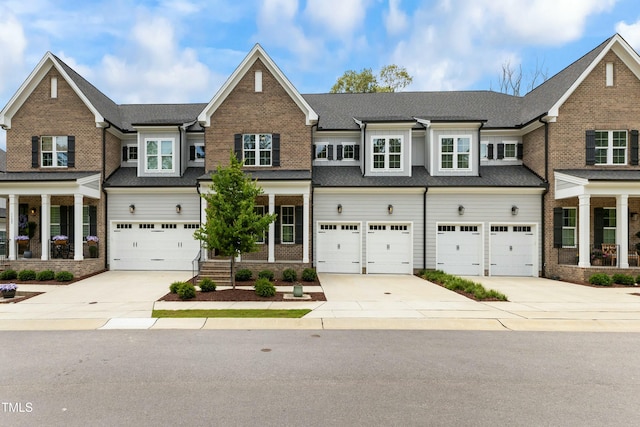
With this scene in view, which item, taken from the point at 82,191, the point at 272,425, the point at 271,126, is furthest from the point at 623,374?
the point at 82,191

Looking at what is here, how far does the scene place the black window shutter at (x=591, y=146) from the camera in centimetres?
1838

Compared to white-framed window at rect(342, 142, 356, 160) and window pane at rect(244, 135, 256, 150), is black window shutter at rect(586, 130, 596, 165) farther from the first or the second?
window pane at rect(244, 135, 256, 150)

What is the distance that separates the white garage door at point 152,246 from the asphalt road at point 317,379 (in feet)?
35.8

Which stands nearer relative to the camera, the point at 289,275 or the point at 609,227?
the point at 289,275

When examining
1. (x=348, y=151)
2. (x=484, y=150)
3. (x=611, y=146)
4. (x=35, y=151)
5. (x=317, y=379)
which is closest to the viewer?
(x=317, y=379)

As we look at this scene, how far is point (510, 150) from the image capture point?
21156 mm

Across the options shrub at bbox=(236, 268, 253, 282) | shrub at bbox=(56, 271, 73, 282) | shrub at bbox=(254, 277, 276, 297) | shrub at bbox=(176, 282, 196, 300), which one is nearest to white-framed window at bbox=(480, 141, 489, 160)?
shrub at bbox=(236, 268, 253, 282)

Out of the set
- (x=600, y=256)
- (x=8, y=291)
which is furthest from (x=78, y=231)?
(x=600, y=256)

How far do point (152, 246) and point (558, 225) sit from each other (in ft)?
72.4

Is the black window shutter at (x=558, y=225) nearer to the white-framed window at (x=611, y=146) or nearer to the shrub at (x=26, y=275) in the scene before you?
the white-framed window at (x=611, y=146)

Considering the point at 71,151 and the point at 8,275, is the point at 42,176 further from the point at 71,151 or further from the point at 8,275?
the point at 8,275

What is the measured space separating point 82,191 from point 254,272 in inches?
391

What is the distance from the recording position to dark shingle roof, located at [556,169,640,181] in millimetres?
16453

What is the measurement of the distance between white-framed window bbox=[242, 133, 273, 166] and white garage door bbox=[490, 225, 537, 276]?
13.1m
